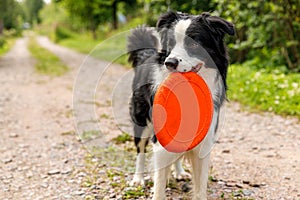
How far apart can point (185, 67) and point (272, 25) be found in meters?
6.64

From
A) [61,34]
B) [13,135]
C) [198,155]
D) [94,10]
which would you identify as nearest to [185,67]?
[198,155]

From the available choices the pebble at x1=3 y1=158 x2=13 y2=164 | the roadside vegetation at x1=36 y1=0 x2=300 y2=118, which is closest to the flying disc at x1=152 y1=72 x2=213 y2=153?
the pebble at x1=3 y1=158 x2=13 y2=164

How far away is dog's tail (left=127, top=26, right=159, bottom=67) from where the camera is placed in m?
4.05

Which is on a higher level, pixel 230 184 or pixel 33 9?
pixel 33 9

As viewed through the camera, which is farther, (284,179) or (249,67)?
(249,67)

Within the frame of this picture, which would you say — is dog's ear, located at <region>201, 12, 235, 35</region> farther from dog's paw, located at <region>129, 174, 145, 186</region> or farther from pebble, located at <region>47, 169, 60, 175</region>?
pebble, located at <region>47, 169, 60, 175</region>

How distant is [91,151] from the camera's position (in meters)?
5.03

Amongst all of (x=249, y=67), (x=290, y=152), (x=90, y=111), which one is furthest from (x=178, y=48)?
(x=249, y=67)

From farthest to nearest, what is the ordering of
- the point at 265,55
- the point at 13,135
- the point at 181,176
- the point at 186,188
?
the point at 265,55 < the point at 13,135 < the point at 181,176 < the point at 186,188

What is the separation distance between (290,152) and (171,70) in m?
2.75

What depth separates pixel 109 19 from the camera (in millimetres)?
33594

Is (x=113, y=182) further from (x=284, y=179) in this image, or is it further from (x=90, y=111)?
(x=90, y=111)

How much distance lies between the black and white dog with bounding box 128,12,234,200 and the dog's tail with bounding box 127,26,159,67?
0.04 meters

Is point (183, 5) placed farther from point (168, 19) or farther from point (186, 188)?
point (168, 19)
